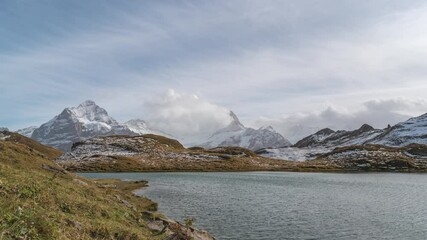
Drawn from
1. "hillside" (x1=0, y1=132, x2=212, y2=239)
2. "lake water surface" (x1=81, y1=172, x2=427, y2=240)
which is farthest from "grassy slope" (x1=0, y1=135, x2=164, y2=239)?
"lake water surface" (x1=81, y1=172, x2=427, y2=240)

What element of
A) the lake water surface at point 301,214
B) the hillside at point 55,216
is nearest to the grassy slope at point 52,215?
the hillside at point 55,216

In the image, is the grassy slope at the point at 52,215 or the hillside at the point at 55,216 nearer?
the grassy slope at the point at 52,215

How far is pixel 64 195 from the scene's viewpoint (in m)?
Answer: 29.4

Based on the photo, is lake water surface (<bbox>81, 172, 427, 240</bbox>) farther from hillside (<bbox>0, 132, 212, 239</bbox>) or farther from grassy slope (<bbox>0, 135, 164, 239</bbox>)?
grassy slope (<bbox>0, 135, 164, 239</bbox>)

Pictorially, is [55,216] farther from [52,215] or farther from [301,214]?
[301,214]

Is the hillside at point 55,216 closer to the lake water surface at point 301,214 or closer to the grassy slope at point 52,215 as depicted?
the grassy slope at point 52,215

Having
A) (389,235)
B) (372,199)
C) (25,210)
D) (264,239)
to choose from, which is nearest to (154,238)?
(25,210)

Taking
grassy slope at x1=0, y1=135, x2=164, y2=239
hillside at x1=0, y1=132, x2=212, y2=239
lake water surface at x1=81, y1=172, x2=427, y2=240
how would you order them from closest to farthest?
grassy slope at x1=0, y1=135, x2=164, y2=239
hillside at x1=0, y1=132, x2=212, y2=239
lake water surface at x1=81, y1=172, x2=427, y2=240

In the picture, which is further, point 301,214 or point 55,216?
point 301,214

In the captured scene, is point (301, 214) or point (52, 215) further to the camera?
point (301, 214)

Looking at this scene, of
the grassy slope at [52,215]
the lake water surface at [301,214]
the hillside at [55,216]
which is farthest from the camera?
the lake water surface at [301,214]

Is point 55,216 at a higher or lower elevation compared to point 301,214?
higher

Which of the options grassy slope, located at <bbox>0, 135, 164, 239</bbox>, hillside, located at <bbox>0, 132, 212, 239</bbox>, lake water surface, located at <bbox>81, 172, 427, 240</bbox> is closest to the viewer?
grassy slope, located at <bbox>0, 135, 164, 239</bbox>

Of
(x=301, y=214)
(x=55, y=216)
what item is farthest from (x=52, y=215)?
(x=301, y=214)
